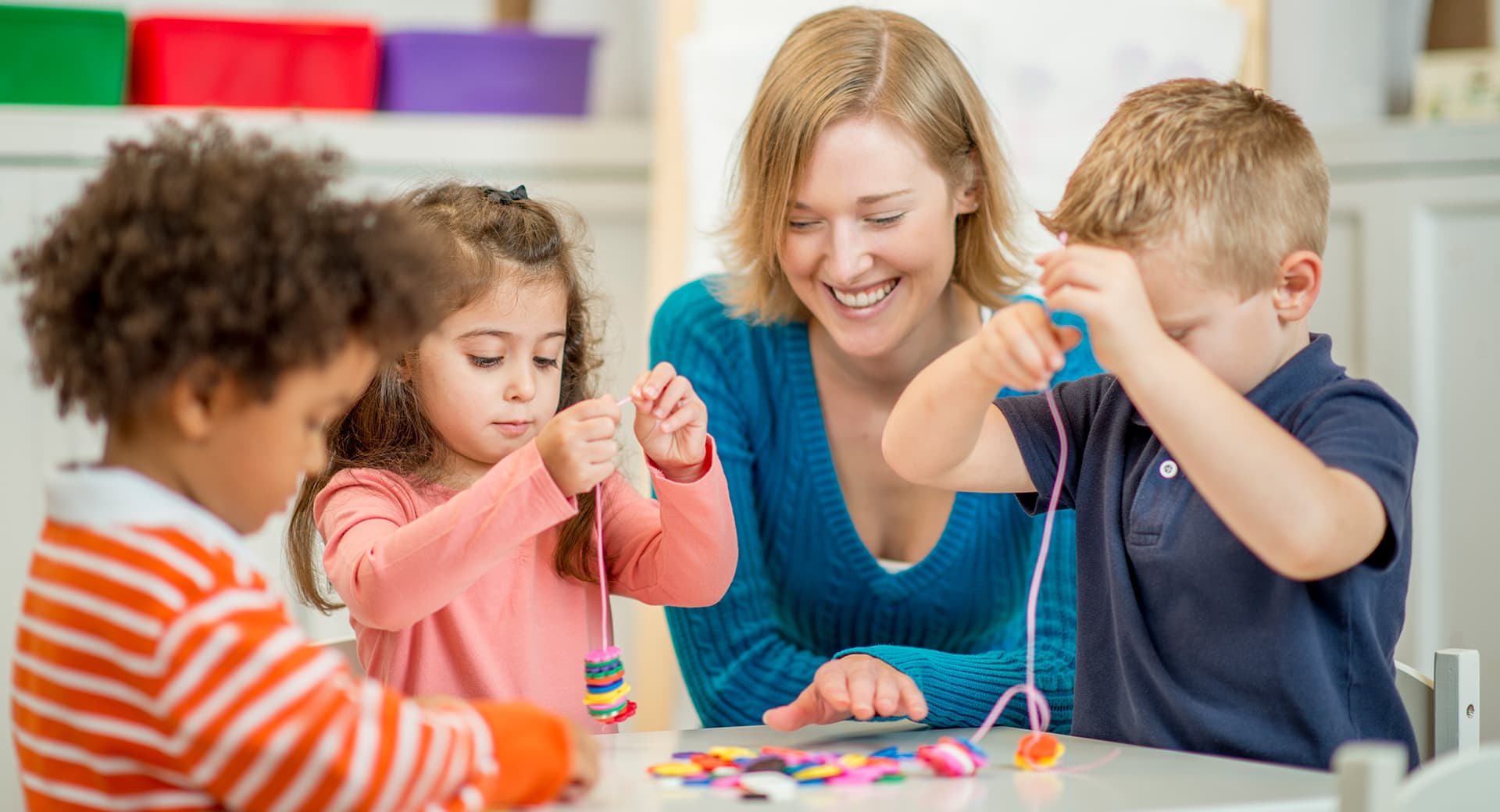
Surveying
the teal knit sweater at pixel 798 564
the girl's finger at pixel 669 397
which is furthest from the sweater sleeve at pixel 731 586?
the girl's finger at pixel 669 397

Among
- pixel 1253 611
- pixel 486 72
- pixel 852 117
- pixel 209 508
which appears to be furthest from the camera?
pixel 486 72

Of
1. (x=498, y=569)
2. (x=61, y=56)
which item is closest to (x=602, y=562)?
(x=498, y=569)

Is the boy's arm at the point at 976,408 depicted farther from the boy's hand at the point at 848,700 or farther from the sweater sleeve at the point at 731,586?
the sweater sleeve at the point at 731,586

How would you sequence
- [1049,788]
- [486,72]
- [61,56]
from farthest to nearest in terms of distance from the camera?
[486,72]
[61,56]
[1049,788]

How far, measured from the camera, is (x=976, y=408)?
1.09 meters

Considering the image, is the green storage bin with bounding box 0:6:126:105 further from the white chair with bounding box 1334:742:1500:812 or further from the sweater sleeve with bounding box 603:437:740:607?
the white chair with bounding box 1334:742:1500:812

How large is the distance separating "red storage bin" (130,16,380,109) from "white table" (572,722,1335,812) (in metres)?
1.79

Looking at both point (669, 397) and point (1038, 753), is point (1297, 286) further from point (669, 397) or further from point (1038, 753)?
point (669, 397)

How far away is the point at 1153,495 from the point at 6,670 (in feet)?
6.74

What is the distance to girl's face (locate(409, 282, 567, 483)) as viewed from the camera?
4.06ft

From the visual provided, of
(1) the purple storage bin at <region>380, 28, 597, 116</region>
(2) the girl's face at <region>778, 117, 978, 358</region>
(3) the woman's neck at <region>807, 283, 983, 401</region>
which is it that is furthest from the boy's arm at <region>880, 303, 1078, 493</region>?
(1) the purple storage bin at <region>380, 28, 597, 116</region>

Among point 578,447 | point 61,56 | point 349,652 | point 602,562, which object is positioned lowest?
point 349,652

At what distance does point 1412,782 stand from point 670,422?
25.2 inches

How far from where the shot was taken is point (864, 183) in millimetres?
1382
